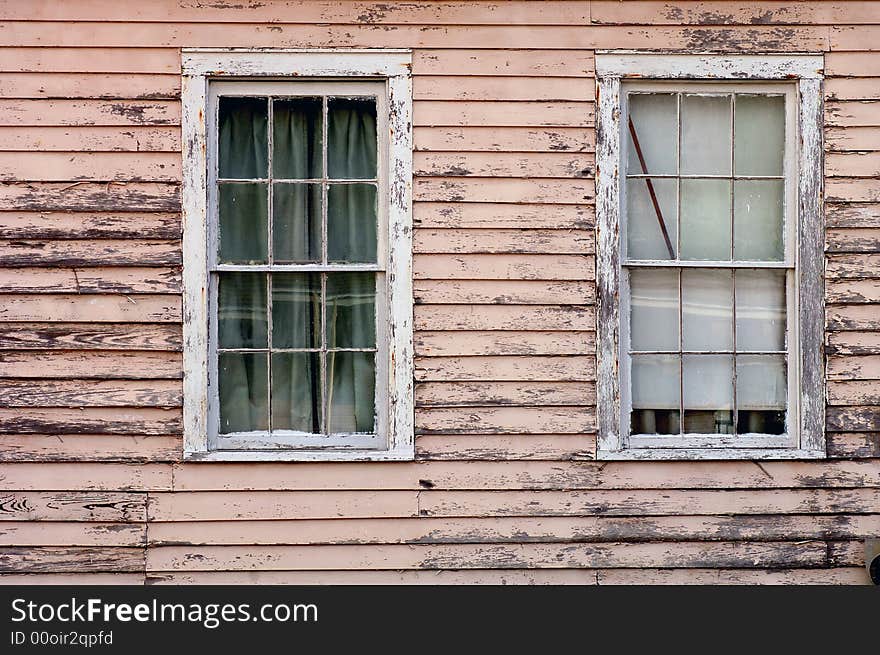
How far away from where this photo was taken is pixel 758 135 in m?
4.62

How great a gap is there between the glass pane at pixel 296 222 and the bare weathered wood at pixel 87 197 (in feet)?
1.58

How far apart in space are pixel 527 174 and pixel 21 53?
8.15 feet

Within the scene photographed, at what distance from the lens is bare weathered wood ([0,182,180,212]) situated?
4.44m

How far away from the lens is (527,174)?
14.8 feet

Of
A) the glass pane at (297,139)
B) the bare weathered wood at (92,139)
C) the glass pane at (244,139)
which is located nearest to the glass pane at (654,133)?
the glass pane at (297,139)

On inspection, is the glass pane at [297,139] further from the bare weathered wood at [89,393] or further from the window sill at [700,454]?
the window sill at [700,454]

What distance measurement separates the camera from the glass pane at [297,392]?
457 cm

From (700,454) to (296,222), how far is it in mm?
2263

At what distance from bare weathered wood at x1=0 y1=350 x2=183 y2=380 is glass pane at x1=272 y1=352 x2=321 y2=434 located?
0.48 meters

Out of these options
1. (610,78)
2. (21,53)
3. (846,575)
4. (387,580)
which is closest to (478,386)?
(387,580)

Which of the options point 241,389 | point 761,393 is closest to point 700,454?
point 761,393

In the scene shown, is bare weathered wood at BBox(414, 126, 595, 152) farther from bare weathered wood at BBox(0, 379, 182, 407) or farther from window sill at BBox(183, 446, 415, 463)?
bare weathered wood at BBox(0, 379, 182, 407)

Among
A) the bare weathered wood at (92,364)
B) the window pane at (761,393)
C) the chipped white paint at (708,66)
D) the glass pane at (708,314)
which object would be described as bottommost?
the window pane at (761,393)

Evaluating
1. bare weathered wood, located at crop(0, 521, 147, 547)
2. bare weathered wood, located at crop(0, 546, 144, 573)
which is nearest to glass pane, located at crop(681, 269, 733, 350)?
bare weathered wood, located at crop(0, 546, 144, 573)
